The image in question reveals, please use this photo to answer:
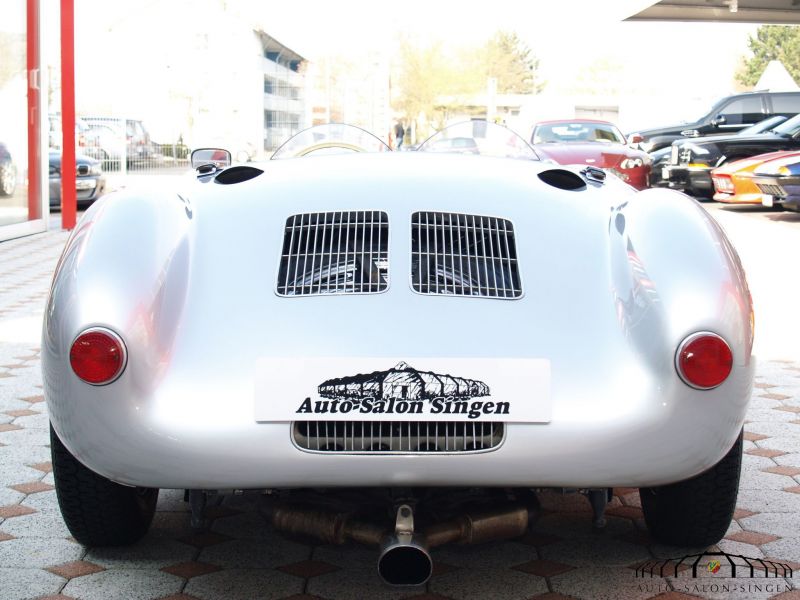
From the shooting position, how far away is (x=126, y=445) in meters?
2.34

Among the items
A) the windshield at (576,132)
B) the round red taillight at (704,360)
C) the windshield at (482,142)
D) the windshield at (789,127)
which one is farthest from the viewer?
the windshield at (789,127)

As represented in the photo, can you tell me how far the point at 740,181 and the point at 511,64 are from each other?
85775 mm

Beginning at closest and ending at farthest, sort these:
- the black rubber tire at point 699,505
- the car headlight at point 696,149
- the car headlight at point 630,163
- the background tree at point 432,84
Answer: the black rubber tire at point 699,505 → the car headlight at point 630,163 → the car headlight at point 696,149 → the background tree at point 432,84

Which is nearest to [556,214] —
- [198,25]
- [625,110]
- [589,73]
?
[198,25]

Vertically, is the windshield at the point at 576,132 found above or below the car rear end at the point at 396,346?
above

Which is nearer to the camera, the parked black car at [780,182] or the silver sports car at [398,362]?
the silver sports car at [398,362]

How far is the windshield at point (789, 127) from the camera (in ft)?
53.2

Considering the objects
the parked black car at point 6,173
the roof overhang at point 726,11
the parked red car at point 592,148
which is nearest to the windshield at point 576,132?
the parked red car at point 592,148

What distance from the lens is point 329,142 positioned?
4332 mm

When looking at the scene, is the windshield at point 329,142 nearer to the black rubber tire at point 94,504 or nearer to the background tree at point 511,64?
the black rubber tire at point 94,504

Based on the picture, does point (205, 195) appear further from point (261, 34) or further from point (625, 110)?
point (625, 110)

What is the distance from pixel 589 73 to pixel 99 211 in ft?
349

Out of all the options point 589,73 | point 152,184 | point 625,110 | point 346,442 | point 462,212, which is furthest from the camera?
point 589,73

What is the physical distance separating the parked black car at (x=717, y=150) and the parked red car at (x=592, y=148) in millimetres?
1363
